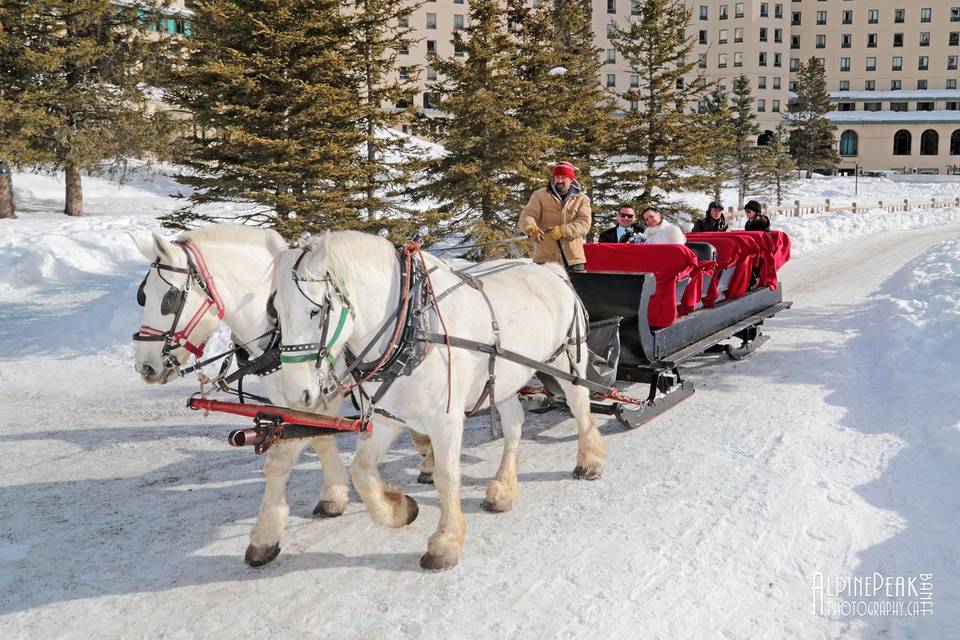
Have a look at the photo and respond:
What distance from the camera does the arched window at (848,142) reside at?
84062 mm

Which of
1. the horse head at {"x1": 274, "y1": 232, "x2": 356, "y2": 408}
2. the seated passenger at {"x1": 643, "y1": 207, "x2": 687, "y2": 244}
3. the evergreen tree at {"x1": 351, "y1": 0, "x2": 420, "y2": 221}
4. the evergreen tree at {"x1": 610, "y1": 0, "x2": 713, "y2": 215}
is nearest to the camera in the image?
the horse head at {"x1": 274, "y1": 232, "x2": 356, "y2": 408}

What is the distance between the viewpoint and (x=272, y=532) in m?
4.45

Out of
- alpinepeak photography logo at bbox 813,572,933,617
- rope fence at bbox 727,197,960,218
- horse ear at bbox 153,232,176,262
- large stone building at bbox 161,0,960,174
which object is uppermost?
large stone building at bbox 161,0,960,174

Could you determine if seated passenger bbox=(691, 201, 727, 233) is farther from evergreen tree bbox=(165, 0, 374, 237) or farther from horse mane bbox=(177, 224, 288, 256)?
horse mane bbox=(177, 224, 288, 256)

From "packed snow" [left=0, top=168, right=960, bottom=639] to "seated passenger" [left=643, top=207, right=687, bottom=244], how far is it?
5.36 feet

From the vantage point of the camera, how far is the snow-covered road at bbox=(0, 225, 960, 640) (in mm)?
3854

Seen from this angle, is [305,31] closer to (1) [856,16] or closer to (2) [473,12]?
(2) [473,12]

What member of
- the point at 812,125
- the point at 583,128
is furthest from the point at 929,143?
the point at 583,128

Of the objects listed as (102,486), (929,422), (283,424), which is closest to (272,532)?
(283,424)

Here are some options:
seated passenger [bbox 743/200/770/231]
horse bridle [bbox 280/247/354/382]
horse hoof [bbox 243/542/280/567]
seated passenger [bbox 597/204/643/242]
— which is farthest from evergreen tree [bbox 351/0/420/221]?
horse bridle [bbox 280/247/354/382]

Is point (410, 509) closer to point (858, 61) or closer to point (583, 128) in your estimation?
point (583, 128)

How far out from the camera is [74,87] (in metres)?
27.3

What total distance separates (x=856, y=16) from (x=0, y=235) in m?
92.9

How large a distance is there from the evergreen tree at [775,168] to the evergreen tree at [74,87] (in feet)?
118
